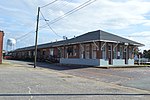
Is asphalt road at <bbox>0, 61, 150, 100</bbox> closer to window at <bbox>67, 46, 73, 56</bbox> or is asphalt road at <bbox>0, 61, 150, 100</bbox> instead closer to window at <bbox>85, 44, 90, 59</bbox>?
window at <bbox>85, 44, 90, 59</bbox>

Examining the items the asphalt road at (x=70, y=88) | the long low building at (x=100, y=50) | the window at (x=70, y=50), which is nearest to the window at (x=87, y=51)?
the long low building at (x=100, y=50)

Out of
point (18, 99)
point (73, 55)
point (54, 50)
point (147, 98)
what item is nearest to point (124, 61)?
point (73, 55)

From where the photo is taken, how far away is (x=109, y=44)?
34812 mm

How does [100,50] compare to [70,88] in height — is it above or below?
above

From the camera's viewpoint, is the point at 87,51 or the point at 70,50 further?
the point at 70,50

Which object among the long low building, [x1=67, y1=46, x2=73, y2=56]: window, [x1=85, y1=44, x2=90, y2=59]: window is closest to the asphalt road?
the long low building

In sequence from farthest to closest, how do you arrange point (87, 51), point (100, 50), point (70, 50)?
point (70, 50) < point (87, 51) < point (100, 50)

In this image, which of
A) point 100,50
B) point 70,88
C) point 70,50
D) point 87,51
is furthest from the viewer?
point 70,50

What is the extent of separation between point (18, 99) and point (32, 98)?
535mm

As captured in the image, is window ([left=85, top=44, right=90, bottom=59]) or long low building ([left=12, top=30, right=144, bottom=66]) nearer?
long low building ([left=12, top=30, right=144, bottom=66])

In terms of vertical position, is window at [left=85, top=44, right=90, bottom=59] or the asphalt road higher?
window at [left=85, top=44, right=90, bottom=59]

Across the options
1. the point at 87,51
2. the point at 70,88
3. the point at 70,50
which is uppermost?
the point at 70,50

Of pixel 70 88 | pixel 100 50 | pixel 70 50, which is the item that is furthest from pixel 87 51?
pixel 70 88

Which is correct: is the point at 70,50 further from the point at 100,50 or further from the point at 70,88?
the point at 70,88
